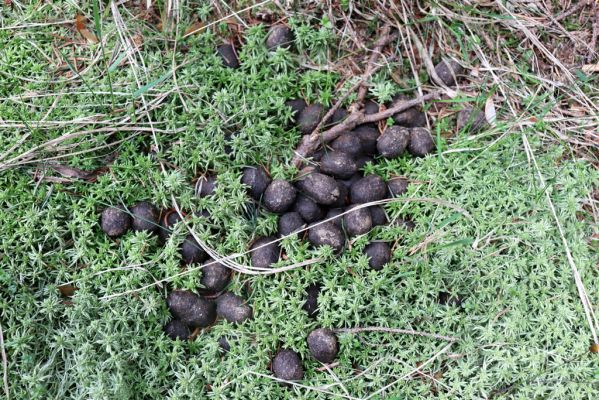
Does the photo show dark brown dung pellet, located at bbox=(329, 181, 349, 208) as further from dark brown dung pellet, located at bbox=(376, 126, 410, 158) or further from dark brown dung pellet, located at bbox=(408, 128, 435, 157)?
dark brown dung pellet, located at bbox=(408, 128, 435, 157)

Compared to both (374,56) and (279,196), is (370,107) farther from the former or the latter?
(279,196)

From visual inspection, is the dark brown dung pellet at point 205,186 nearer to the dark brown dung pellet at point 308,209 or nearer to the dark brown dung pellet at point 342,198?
the dark brown dung pellet at point 308,209

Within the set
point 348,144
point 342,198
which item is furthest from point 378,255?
point 348,144

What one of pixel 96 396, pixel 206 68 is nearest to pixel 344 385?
pixel 96 396

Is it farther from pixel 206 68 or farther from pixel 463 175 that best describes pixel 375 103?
pixel 206 68

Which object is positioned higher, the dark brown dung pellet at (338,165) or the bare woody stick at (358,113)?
the bare woody stick at (358,113)

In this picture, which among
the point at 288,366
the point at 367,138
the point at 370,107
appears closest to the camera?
the point at 288,366

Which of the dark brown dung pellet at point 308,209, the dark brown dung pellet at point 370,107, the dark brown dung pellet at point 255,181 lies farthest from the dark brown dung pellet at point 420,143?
the dark brown dung pellet at point 255,181
